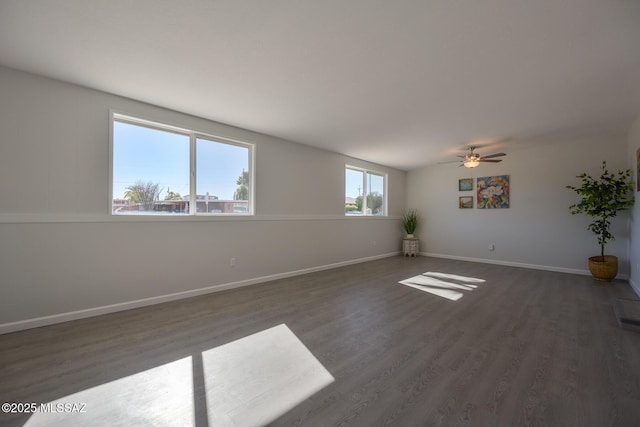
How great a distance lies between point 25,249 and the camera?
2.58 meters

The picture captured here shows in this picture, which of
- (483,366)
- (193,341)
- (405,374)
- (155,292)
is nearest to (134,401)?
(193,341)

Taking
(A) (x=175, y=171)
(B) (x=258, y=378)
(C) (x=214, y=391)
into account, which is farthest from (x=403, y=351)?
(A) (x=175, y=171)

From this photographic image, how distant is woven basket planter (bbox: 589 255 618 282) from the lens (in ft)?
14.4

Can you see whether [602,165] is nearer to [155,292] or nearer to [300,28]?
[300,28]

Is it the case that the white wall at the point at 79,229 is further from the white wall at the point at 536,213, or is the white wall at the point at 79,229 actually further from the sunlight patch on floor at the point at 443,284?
the white wall at the point at 536,213

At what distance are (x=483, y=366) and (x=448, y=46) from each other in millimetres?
2511

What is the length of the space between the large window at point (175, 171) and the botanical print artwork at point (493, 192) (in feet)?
17.5

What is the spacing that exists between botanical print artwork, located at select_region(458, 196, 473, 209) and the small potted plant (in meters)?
1.19

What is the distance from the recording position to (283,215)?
473 centimetres

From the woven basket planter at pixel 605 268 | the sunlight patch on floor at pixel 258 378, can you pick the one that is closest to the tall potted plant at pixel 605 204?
the woven basket planter at pixel 605 268

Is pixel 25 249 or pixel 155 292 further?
pixel 155 292

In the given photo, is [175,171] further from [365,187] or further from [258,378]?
[365,187]

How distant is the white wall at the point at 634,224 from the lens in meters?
3.79

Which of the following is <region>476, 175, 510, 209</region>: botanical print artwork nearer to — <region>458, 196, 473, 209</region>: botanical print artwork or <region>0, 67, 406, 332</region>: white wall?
<region>458, 196, 473, 209</region>: botanical print artwork
